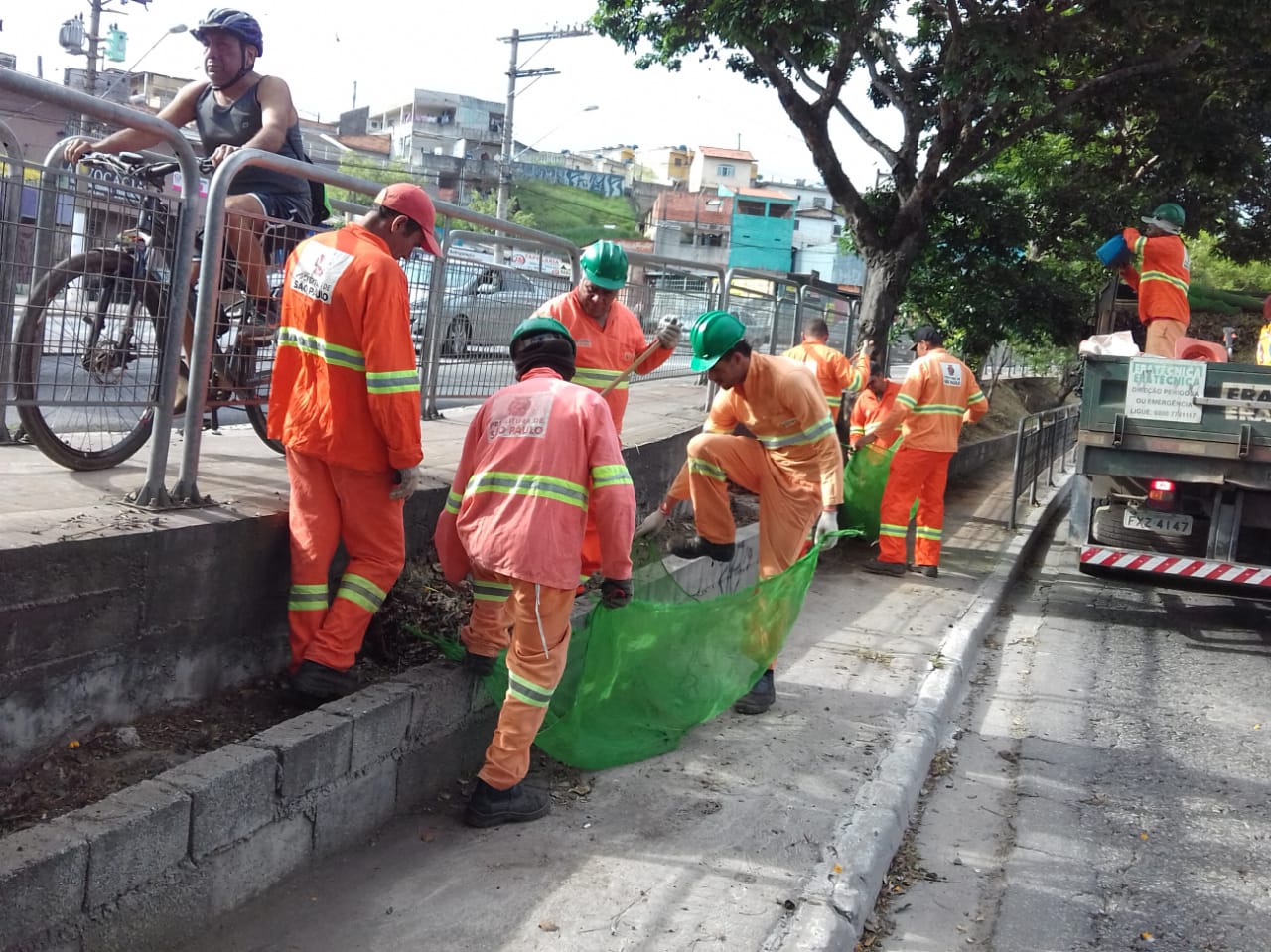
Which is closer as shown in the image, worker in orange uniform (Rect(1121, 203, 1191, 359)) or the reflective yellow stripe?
the reflective yellow stripe

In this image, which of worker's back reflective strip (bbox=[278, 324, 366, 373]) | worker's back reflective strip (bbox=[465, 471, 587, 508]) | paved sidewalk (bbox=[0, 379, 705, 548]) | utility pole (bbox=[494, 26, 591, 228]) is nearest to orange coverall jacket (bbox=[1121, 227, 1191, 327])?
paved sidewalk (bbox=[0, 379, 705, 548])

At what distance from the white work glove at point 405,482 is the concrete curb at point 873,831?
5.91 feet

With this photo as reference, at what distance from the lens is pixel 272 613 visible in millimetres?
3973

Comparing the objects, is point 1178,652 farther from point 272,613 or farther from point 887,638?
point 272,613

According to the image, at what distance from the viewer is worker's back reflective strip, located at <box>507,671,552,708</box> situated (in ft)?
12.5

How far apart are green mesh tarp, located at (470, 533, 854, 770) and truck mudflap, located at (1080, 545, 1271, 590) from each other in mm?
3614

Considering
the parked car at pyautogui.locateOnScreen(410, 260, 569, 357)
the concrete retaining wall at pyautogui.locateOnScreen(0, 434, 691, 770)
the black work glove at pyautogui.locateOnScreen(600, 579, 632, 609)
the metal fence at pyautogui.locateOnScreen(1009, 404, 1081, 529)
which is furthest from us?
the metal fence at pyautogui.locateOnScreen(1009, 404, 1081, 529)

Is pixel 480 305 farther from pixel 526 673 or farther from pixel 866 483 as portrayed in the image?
pixel 866 483

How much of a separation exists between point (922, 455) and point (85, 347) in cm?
645

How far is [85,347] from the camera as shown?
3883 millimetres

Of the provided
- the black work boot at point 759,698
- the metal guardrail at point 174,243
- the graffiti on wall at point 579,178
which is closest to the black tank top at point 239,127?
the metal guardrail at point 174,243

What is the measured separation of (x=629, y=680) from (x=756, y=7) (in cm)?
771

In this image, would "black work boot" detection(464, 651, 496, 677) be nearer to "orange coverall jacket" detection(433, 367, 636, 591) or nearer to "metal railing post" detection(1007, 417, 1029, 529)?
"orange coverall jacket" detection(433, 367, 636, 591)

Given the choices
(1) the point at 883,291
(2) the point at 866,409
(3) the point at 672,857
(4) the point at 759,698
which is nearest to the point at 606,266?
(4) the point at 759,698
